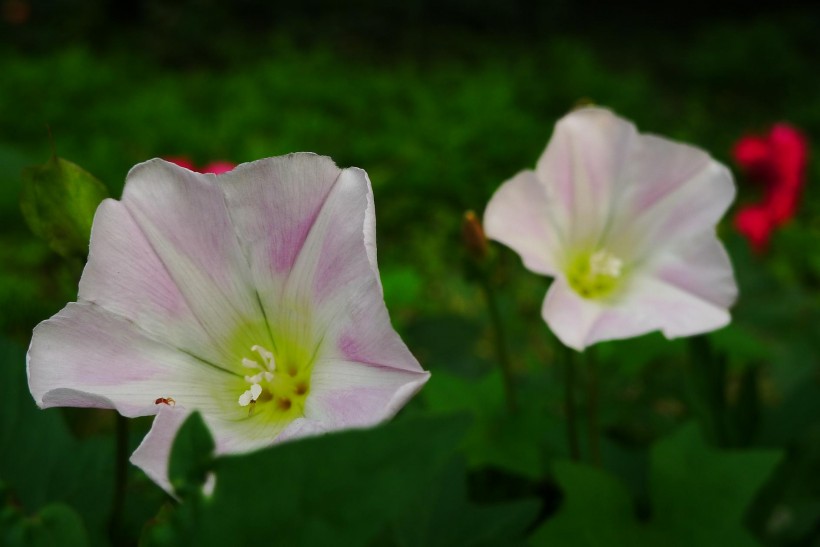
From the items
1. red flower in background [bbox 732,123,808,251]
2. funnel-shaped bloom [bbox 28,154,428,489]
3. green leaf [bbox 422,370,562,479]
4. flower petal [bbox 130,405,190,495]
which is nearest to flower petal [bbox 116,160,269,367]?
funnel-shaped bloom [bbox 28,154,428,489]

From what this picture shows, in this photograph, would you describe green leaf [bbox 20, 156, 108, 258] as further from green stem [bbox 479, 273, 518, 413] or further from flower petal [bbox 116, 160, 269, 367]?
green stem [bbox 479, 273, 518, 413]

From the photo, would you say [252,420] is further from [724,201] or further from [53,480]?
[724,201]

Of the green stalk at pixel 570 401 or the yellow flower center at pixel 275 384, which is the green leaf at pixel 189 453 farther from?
the green stalk at pixel 570 401

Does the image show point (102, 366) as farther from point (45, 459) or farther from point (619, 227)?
point (619, 227)

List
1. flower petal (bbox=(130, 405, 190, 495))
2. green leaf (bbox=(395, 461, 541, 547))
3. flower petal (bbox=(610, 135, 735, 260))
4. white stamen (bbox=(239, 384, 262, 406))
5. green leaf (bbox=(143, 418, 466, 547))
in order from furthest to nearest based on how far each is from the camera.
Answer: flower petal (bbox=(610, 135, 735, 260))
green leaf (bbox=(395, 461, 541, 547))
white stamen (bbox=(239, 384, 262, 406))
flower petal (bbox=(130, 405, 190, 495))
green leaf (bbox=(143, 418, 466, 547))

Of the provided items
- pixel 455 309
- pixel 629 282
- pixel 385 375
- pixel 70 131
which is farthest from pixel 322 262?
pixel 70 131

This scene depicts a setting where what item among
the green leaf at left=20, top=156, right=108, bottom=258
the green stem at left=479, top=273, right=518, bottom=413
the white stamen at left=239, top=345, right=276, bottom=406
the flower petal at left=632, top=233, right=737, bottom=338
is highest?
the green leaf at left=20, top=156, right=108, bottom=258

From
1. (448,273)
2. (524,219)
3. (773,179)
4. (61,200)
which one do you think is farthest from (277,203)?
(448,273)
